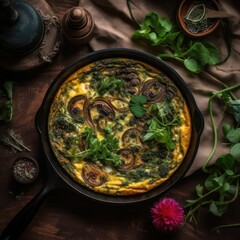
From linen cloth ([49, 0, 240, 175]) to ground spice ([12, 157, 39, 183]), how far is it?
0.66m

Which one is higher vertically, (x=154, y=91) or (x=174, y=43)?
(x=174, y=43)

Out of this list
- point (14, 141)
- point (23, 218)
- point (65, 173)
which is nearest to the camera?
point (23, 218)

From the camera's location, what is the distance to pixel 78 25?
250 cm

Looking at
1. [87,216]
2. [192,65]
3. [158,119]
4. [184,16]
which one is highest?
[184,16]

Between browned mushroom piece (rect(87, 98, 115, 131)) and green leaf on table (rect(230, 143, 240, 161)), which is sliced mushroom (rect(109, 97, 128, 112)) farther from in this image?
green leaf on table (rect(230, 143, 240, 161))

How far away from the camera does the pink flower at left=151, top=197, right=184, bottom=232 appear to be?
7.93 ft

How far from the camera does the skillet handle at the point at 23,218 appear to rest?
2393 millimetres

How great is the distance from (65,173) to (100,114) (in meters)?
0.34

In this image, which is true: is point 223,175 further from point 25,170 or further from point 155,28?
point 25,170

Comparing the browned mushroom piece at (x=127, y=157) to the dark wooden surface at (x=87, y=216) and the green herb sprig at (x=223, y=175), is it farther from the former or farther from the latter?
the green herb sprig at (x=223, y=175)

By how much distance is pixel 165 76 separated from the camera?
2549mm

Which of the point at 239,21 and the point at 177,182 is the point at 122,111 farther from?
the point at 239,21

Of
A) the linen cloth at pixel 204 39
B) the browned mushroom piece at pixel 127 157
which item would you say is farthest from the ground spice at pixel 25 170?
the linen cloth at pixel 204 39

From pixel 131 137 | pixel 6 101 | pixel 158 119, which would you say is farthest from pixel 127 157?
pixel 6 101
